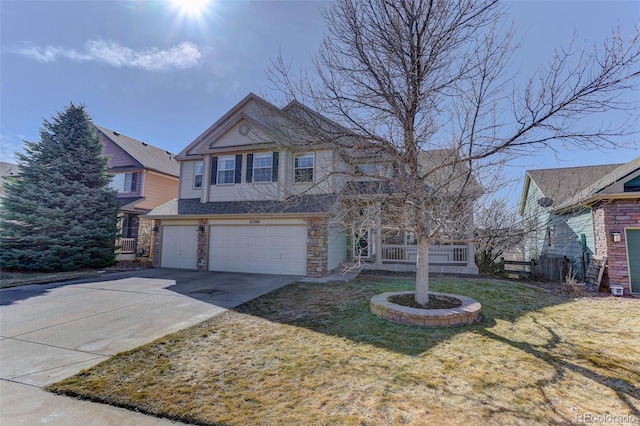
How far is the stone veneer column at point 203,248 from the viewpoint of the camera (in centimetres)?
1278

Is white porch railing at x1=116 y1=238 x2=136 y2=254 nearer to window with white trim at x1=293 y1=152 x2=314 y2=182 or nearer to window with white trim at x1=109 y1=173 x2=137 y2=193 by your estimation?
window with white trim at x1=109 y1=173 x2=137 y2=193

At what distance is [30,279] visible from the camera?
10.6 meters

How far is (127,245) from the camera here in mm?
17109

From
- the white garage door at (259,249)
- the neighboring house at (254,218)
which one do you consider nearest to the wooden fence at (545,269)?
the neighboring house at (254,218)

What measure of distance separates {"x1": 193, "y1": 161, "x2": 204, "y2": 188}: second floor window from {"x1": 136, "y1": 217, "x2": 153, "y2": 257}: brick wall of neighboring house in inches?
216

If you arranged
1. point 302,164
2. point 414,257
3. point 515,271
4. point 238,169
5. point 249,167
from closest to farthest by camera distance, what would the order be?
1. point 515,271
2. point 302,164
3. point 414,257
4. point 249,167
5. point 238,169

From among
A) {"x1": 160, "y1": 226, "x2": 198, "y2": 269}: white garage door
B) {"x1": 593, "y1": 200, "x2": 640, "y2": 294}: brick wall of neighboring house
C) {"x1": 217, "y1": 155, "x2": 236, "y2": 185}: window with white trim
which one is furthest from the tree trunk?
{"x1": 160, "y1": 226, "x2": 198, "y2": 269}: white garage door

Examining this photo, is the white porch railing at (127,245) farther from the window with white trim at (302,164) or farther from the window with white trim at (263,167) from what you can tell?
the window with white trim at (302,164)

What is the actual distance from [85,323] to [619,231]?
47.8ft

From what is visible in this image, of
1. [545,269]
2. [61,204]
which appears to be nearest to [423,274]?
[545,269]

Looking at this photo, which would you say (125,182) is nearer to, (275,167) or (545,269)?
(275,167)

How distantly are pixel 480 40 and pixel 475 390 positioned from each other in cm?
596

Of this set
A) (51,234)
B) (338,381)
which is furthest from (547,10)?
(51,234)

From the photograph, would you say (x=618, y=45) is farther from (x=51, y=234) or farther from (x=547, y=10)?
(x=51, y=234)
